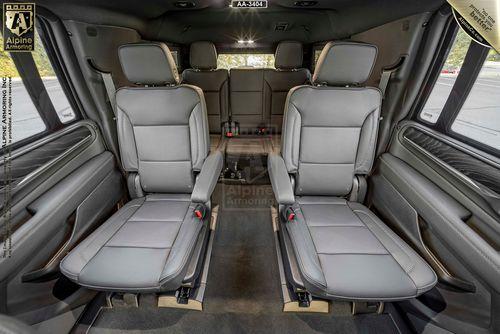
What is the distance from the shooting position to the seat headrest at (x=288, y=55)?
137 inches

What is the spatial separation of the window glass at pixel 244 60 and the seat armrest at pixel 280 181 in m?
2.71

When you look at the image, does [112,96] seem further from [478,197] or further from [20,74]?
[478,197]

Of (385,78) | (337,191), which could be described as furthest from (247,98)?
(337,191)

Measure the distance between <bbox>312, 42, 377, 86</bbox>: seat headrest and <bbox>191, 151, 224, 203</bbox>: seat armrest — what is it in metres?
0.94

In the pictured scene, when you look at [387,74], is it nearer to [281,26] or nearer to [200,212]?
[200,212]

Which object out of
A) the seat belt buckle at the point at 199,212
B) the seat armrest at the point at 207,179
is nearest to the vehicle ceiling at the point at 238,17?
the seat armrest at the point at 207,179

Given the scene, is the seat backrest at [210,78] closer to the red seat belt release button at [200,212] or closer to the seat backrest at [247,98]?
the seat backrest at [247,98]

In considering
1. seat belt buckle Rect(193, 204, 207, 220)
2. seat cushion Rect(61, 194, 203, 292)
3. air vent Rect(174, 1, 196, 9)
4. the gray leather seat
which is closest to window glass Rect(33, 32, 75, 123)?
seat cushion Rect(61, 194, 203, 292)

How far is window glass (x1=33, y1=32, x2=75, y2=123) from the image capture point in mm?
1738

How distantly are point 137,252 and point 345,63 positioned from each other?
67.8 inches

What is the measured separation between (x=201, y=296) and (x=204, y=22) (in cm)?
369

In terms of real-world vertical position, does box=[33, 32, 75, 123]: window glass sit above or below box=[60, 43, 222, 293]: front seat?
above

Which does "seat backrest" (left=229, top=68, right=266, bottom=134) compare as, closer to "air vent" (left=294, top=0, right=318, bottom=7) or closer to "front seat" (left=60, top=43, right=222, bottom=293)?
"air vent" (left=294, top=0, right=318, bottom=7)

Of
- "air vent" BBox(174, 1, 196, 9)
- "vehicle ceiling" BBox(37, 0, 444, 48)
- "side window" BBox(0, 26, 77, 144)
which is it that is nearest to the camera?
"side window" BBox(0, 26, 77, 144)
